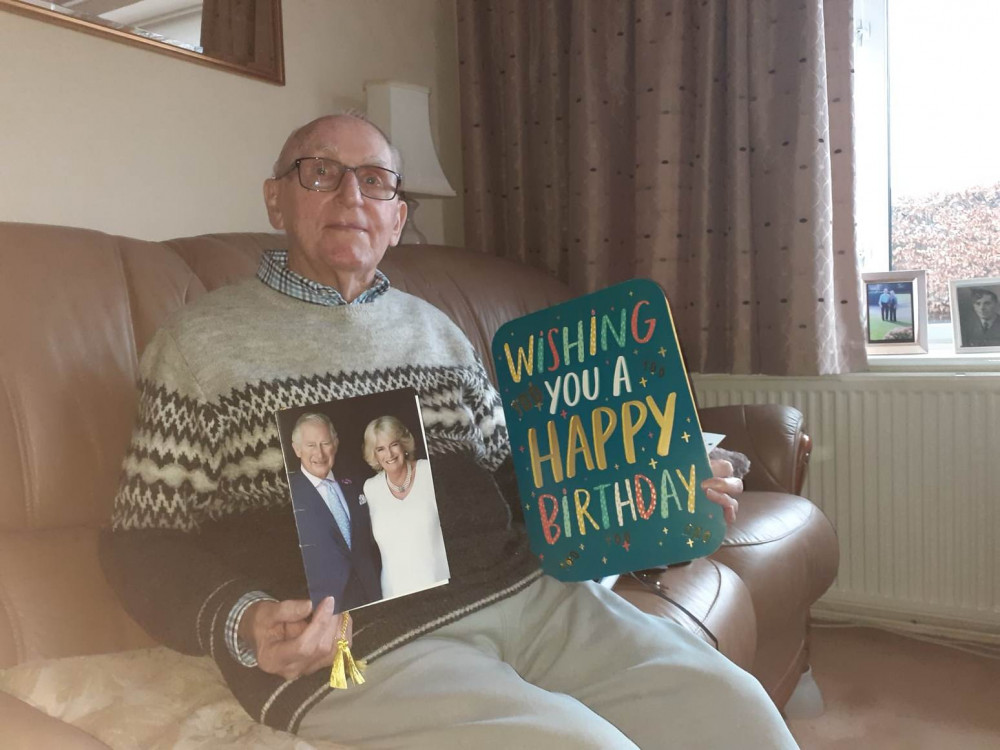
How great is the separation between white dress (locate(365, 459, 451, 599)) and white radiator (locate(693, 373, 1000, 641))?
1.67 metres

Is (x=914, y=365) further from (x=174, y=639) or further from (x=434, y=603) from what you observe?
(x=174, y=639)

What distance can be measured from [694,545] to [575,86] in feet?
5.86

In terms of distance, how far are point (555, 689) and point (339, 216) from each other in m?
0.71

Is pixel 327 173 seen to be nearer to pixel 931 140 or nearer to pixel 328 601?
pixel 328 601

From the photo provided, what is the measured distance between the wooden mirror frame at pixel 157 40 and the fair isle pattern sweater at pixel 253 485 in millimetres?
833

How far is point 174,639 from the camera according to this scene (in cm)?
92

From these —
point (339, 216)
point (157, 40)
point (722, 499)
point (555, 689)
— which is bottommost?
point (555, 689)

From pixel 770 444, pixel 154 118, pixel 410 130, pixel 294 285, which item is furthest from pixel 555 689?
pixel 410 130

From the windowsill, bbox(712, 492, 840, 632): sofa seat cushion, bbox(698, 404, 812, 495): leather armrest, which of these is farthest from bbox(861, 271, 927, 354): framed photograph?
bbox(712, 492, 840, 632): sofa seat cushion

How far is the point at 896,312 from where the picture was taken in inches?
91.7

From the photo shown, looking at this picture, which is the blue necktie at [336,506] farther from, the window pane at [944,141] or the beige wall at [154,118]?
the window pane at [944,141]

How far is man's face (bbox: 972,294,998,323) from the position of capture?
2.21 m

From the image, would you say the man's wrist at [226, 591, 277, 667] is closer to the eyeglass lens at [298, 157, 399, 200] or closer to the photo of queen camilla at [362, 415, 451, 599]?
the photo of queen camilla at [362, 415, 451, 599]

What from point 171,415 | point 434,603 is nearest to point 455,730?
point 434,603
